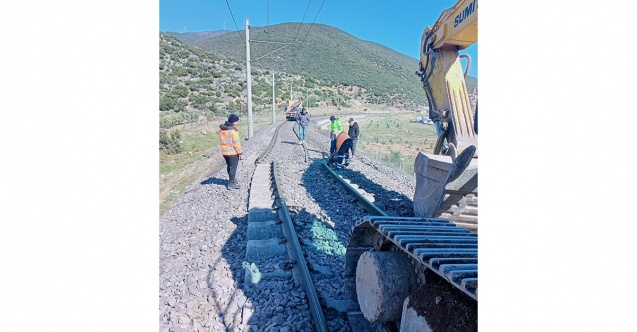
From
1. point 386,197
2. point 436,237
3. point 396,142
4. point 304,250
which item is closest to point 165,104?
point 304,250

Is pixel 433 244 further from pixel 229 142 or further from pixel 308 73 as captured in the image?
pixel 308 73

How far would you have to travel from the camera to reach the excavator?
6.28 ft

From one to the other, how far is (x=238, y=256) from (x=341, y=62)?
7674 cm

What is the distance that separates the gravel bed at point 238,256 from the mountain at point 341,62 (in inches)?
1856

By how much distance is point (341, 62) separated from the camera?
7738 centimetres

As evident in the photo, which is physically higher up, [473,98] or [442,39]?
[442,39]

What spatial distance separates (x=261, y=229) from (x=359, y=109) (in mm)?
54491

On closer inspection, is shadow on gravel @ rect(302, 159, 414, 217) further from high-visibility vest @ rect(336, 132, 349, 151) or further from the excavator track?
the excavator track

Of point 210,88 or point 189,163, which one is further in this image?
point 210,88

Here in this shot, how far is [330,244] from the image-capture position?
16.5ft

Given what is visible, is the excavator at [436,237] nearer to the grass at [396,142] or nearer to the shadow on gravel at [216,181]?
the shadow on gravel at [216,181]

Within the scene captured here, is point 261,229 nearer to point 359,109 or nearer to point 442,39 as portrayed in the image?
point 442,39

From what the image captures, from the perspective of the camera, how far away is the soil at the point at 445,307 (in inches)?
69.2
